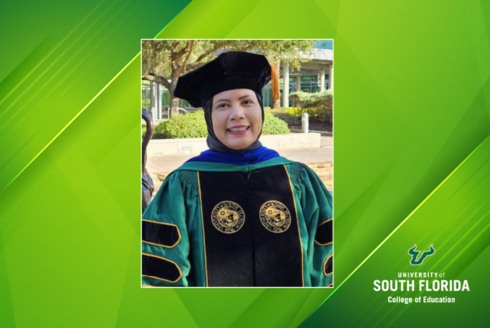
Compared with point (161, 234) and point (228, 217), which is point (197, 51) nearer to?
point (228, 217)

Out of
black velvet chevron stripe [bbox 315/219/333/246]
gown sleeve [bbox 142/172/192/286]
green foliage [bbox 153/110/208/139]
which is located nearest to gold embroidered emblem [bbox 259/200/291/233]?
black velvet chevron stripe [bbox 315/219/333/246]

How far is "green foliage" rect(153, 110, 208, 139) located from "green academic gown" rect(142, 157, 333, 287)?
24 cm

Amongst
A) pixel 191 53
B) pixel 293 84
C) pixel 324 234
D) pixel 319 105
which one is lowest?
pixel 324 234

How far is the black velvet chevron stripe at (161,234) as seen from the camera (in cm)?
480

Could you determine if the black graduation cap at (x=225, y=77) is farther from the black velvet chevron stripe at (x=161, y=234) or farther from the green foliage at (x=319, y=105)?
the black velvet chevron stripe at (x=161, y=234)

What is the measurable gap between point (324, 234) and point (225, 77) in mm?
1470

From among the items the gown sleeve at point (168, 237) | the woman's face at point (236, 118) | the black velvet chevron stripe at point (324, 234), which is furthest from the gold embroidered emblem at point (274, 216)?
the gown sleeve at point (168, 237)

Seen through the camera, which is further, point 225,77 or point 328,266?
point 328,266

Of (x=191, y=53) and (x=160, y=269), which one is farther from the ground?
(x=191, y=53)

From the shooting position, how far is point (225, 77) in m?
4.77

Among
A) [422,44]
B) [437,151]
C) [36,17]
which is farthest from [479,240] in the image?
[36,17]

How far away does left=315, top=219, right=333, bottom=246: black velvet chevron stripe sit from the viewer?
16.0 ft

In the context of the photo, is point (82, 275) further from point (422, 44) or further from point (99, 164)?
point (422, 44)

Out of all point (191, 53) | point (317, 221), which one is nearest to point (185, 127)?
point (191, 53)
